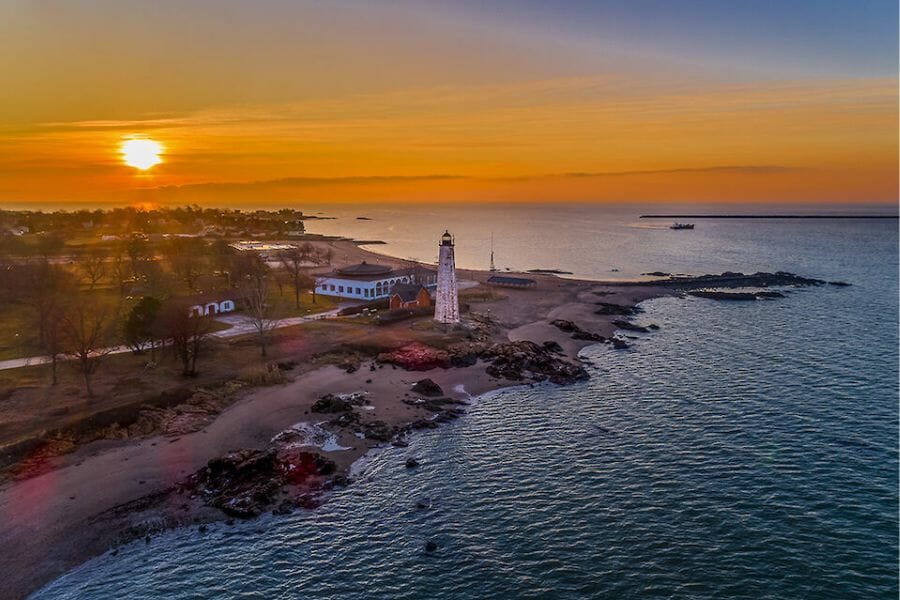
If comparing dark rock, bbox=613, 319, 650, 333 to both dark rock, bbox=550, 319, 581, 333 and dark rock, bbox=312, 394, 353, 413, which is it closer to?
dark rock, bbox=550, 319, 581, 333

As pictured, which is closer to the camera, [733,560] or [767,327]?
[733,560]

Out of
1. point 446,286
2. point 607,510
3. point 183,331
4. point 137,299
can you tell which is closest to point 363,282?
point 446,286

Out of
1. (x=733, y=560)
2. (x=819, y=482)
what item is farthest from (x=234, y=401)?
(x=819, y=482)

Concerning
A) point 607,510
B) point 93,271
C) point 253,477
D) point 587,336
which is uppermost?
point 93,271

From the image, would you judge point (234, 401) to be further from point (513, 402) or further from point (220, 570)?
point (513, 402)

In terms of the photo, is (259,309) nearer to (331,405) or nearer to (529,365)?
(331,405)

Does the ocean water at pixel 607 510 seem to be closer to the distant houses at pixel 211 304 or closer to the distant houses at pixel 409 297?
the distant houses at pixel 409 297
